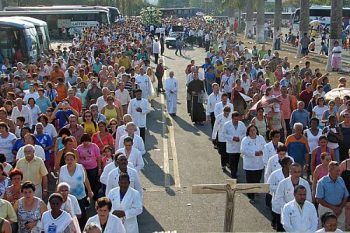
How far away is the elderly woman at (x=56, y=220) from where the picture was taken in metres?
7.20

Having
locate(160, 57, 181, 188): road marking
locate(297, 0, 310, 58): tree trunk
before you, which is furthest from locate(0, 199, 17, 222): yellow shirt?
locate(297, 0, 310, 58): tree trunk

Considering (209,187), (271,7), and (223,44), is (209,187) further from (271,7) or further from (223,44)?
(271,7)

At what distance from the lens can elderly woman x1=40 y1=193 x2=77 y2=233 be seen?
7.20m

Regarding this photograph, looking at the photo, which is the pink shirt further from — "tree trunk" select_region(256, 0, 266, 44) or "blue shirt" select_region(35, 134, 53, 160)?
"tree trunk" select_region(256, 0, 266, 44)

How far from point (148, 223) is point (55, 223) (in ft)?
10.3

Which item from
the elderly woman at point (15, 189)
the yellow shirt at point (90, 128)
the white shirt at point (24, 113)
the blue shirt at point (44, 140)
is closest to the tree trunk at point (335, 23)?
the white shirt at point (24, 113)

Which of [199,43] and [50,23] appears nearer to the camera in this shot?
[199,43]

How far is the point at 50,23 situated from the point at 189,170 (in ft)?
145

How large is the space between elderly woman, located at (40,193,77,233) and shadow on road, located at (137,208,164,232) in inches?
108

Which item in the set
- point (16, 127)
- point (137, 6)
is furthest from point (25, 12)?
point (137, 6)

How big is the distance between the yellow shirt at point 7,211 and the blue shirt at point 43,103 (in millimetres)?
6926

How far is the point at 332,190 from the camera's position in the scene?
8.54 m

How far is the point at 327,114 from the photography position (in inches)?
519

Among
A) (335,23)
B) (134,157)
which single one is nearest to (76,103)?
(134,157)
